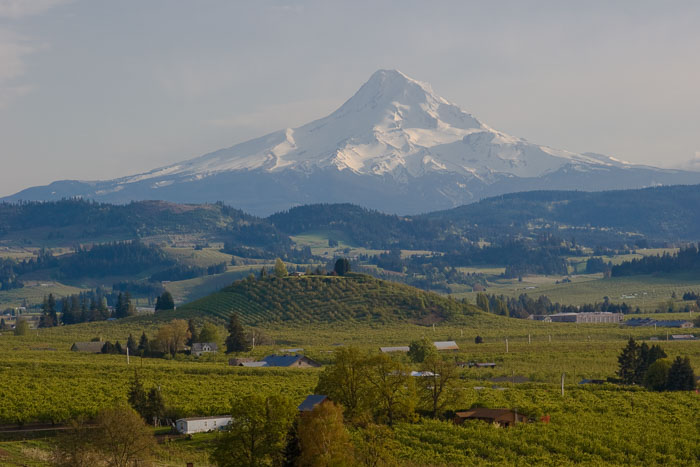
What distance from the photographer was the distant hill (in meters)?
157

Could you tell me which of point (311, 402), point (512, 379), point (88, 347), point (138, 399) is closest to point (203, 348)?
point (88, 347)

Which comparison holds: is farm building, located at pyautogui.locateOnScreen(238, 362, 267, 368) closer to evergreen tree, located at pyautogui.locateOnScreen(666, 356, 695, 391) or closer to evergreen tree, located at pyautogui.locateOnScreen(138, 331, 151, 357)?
evergreen tree, located at pyautogui.locateOnScreen(138, 331, 151, 357)

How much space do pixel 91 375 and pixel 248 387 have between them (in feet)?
56.5

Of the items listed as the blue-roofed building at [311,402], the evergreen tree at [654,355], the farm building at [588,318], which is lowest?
the farm building at [588,318]

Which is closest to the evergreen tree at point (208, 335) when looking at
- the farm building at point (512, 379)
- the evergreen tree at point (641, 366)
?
the farm building at point (512, 379)

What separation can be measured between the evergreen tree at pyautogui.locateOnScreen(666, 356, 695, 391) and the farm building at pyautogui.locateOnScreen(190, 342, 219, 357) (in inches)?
2304

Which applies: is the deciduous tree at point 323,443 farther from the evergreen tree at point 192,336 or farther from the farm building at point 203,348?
the evergreen tree at point 192,336

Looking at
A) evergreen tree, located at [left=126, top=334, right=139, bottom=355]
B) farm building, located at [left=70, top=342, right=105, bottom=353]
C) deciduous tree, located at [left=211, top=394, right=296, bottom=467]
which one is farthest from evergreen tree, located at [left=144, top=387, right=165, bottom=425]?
farm building, located at [left=70, top=342, right=105, bottom=353]

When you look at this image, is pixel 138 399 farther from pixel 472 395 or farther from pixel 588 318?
pixel 588 318

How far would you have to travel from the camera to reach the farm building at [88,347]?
115 m

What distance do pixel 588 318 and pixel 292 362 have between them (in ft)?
301

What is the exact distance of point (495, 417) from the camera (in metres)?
61.9

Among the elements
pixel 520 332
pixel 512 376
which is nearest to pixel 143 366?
pixel 512 376

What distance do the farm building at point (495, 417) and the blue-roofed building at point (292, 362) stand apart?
36168mm
